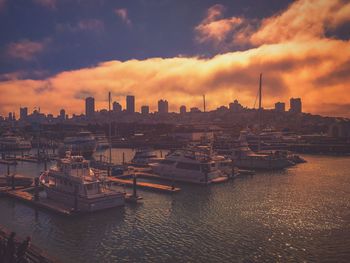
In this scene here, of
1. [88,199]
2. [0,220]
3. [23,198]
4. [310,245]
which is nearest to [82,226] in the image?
[88,199]

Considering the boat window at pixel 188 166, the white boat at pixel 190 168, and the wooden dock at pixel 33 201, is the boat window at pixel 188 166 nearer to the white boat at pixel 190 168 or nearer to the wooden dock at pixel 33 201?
the white boat at pixel 190 168

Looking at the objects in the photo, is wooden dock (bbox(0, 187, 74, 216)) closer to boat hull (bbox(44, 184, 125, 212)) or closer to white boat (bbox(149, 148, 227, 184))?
boat hull (bbox(44, 184, 125, 212))

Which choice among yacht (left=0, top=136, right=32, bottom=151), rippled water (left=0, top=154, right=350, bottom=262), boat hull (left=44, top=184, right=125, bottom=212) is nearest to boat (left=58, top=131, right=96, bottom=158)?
yacht (left=0, top=136, right=32, bottom=151)

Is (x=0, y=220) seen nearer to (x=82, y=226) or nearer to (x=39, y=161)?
(x=82, y=226)

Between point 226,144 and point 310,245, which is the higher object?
point 226,144

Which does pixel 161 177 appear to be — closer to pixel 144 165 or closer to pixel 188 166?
pixel 188 166

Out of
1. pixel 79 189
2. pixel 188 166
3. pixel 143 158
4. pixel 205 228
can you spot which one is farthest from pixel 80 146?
pixel 205 228
